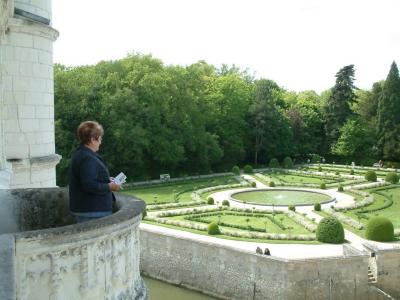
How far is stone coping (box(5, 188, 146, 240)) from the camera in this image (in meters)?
3.76

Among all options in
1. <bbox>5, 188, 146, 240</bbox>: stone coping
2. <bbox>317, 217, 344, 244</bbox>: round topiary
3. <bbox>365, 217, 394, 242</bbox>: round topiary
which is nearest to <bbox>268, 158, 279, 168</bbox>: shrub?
<bbox>365, 217, 394, 242</bbox>: round topiary

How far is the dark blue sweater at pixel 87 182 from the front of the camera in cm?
459

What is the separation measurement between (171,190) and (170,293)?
12141 millimetres

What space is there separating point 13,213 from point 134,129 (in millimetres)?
26149

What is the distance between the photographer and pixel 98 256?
4211mm

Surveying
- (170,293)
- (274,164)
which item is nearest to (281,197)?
(170,293)

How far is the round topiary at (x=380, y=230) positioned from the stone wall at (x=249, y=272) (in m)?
2.81

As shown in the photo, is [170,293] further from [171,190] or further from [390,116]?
[390,116]

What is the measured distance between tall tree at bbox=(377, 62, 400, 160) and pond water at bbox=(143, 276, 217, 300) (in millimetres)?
30691

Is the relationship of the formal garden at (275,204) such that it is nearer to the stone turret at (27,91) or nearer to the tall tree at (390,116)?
the tall tree at (390,116)

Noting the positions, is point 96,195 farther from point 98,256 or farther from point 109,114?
point 109,114

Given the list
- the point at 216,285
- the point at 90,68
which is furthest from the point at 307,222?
the point at 90,68

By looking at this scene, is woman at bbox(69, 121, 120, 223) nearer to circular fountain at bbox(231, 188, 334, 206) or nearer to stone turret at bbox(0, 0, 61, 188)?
stone turret at bbox(0, 0, 61, 188)

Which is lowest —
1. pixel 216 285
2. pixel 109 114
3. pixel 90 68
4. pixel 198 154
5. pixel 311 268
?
pixel 216 285
